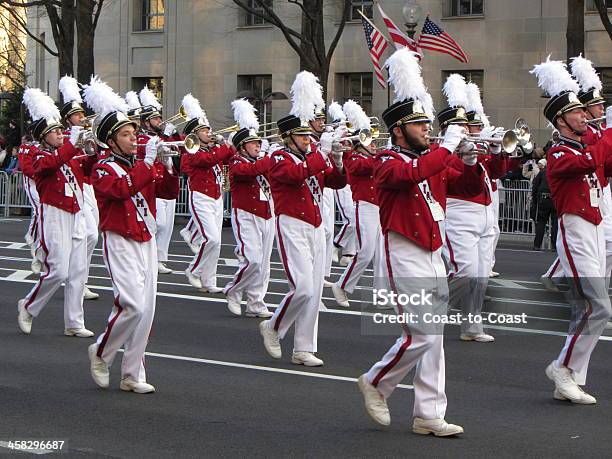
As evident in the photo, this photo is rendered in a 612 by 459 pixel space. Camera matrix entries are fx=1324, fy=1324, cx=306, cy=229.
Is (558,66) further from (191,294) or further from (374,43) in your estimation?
(374,43)

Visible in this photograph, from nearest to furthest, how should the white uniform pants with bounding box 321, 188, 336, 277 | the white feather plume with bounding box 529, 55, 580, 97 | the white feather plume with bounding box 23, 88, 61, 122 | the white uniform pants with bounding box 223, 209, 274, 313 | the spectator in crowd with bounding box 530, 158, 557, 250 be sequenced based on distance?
the white feather plume with bounding box 529, 55, 580, 97 < the white feather plume with bounding box 23, 88, 61, 122 < the white uniform pants with bounding box 223, 209, 274, 313 < the white uniform pants with bounding box 321, 188, 336, 277 < the spectator in crowd with bounding box 530, 158, 557, 250

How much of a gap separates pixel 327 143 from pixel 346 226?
8660 millimetres

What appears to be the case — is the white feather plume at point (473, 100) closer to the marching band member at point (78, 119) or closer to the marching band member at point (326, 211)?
the marching band member at point (326, 211)

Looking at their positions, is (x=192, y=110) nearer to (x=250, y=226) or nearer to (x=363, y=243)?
(x=250, y=226)

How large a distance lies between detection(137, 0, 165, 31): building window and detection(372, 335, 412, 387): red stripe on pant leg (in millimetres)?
33655

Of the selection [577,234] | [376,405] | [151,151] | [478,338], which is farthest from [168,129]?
[376,405]

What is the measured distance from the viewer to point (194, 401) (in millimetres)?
9234

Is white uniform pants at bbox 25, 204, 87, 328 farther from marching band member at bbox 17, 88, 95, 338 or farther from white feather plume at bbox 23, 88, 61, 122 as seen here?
white feather plume at bbox 23, 88, 61, 122

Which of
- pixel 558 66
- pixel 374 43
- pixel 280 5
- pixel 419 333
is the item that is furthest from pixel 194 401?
pixel 280 5

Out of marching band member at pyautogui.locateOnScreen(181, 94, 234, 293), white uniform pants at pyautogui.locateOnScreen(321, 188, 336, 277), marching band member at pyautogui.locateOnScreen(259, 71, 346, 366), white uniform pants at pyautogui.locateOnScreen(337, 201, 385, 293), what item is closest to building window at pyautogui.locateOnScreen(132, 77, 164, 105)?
white uniform pants at pyautogui.locateOnScreen(321, 188, 336, 277)

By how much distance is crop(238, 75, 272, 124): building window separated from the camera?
122 feet

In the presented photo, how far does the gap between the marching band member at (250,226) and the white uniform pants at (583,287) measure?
486cm

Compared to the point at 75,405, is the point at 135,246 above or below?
above

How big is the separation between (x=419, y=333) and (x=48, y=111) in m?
6.18
